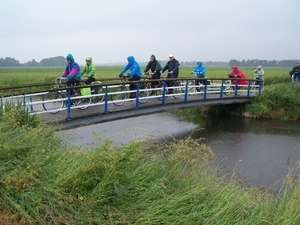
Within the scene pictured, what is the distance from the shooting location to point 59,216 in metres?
3.20

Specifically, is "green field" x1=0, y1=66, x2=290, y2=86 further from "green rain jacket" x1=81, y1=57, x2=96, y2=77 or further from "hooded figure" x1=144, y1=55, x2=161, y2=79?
"hooded figure" x1=144, y1=55, x2=161, y2=79

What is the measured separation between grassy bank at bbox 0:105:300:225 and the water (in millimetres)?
1126

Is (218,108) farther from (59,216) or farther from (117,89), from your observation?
(59,216)

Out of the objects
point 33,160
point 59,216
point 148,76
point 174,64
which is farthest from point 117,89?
point 59,216

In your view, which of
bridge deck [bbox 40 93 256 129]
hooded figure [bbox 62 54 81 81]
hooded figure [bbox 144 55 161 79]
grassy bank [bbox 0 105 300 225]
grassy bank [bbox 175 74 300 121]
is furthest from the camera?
grassy bank [bbox 175 74 300 121]

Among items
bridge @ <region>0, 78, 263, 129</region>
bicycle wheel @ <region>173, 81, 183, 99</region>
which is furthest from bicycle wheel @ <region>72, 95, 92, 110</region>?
bicycle wheel @ <region>173, 81, 183, 99</region>

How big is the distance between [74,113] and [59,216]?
21.3 ft

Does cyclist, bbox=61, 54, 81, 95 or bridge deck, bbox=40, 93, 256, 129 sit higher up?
cyclist, bbox=61, 54, 81, 95

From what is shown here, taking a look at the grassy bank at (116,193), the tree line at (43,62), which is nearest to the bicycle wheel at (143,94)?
the grassy bank at (116,193)

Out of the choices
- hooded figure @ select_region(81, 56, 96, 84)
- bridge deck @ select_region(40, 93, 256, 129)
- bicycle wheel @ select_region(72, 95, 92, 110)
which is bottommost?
bridge deck @ select_region(40, 93, 256, 129)

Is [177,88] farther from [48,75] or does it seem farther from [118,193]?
[48,75]

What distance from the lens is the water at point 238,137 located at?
812cm

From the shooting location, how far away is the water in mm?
8125

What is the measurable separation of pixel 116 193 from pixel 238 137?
9.78 metres
